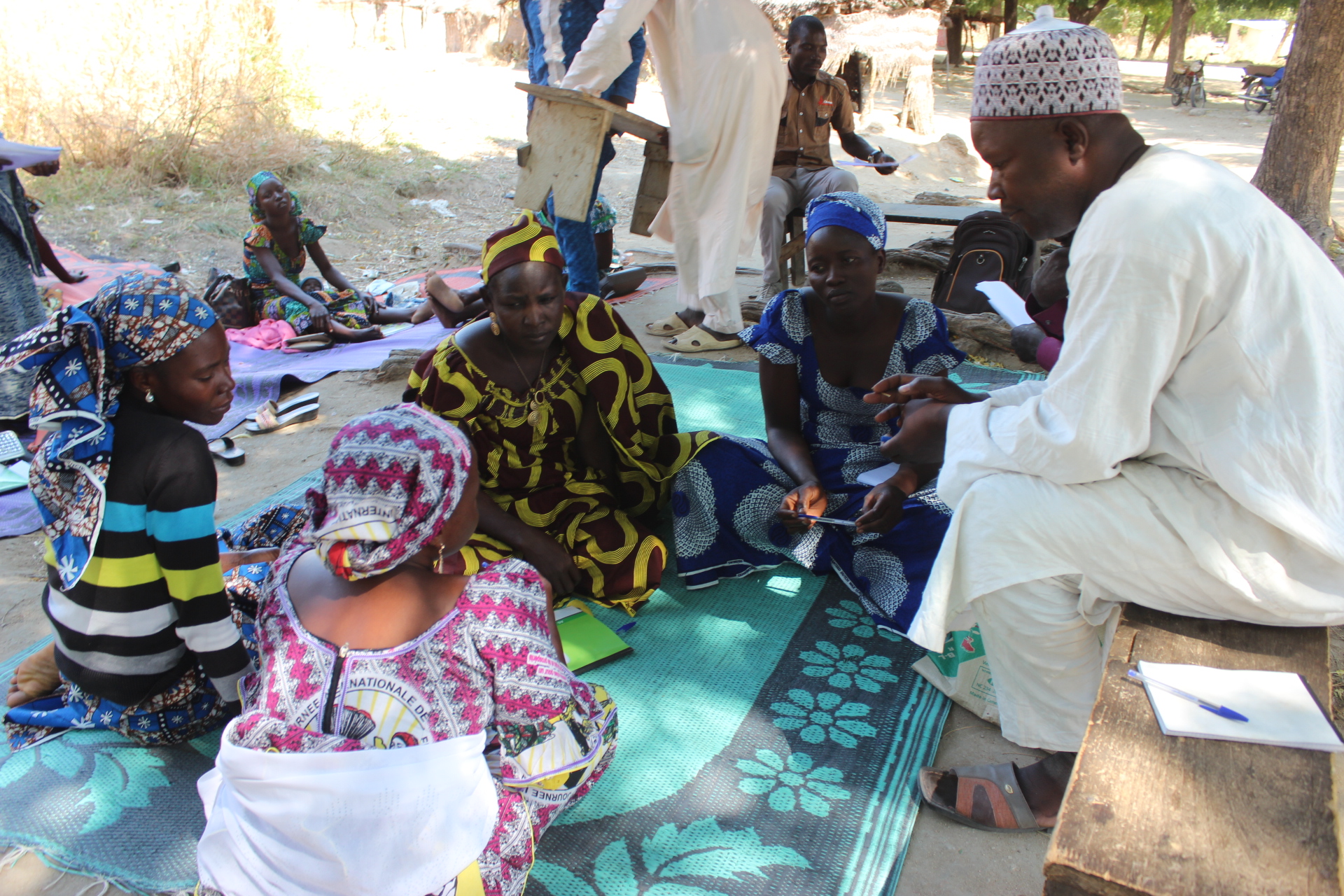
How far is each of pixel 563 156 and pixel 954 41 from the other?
68.2 ft

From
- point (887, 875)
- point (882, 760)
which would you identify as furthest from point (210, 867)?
point (882, 760)

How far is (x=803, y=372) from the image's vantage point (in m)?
2.70

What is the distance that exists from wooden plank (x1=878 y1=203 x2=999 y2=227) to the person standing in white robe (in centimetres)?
140

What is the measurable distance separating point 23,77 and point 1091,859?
1041cm

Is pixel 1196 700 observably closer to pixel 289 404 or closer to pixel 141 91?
pixel 289 404

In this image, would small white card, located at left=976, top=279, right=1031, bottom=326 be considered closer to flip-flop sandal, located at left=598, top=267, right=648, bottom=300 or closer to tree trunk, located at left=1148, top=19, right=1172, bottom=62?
flip-flop sandal, located at left=598, top=267, right=648, bottom=300

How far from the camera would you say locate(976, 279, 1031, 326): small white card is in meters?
2.93

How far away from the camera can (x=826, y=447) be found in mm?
2719

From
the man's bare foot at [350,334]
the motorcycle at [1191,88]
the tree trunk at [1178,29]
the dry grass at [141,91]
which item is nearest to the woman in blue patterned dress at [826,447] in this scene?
the man's bare foot at [350,334]

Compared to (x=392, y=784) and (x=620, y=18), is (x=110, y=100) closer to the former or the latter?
(x=620, y=18)

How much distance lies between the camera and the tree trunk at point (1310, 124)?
17.6 ft

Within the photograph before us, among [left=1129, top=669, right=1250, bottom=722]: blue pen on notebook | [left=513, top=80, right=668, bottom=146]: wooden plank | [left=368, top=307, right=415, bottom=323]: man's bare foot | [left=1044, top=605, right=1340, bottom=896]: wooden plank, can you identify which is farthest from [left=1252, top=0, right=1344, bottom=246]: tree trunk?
[left=368, top=307, right=415, bottom=323]: man's bare foot

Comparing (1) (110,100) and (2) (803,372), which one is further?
(1) (110,100)

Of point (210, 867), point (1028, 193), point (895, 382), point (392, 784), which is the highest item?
point (1028, 193)
